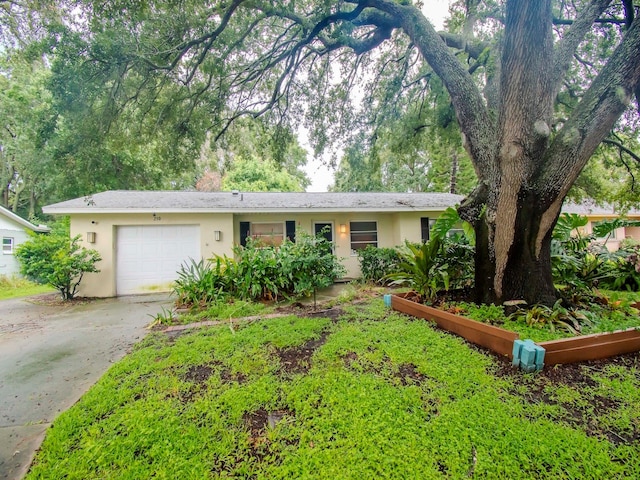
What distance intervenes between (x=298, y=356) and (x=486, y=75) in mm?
5503

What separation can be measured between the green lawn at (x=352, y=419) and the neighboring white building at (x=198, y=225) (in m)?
5.30

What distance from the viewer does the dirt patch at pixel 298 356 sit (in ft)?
8.63

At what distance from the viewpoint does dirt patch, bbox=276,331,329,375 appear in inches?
104

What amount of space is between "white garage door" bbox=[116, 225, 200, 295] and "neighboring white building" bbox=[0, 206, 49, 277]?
7559 mm

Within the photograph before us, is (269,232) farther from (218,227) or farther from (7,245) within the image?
(7,245)

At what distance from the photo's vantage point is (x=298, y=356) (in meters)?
2.92

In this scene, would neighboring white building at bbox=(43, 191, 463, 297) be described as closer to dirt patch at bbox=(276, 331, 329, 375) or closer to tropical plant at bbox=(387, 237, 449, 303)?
tropical plant at bbox=(387, 237, 449, 303)

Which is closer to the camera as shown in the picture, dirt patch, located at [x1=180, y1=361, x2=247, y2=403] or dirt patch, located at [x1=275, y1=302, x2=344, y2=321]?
dirt patch, located at [x1=180, y1=361, x2=247, y2=403]

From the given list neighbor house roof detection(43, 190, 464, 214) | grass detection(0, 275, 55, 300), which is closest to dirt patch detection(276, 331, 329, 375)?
neighbor house roof detection(43, 190, 464, 214)

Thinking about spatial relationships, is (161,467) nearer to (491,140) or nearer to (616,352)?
(616,352)

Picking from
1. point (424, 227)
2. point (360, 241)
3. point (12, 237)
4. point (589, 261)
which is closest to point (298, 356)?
point (589, 261)

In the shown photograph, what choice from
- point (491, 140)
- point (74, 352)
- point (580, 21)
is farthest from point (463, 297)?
point (74, 352)

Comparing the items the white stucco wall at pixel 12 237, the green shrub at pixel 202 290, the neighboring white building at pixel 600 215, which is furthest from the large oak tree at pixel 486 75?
the white stucco wall at pixel 12 237

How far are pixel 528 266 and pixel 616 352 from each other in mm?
1094
